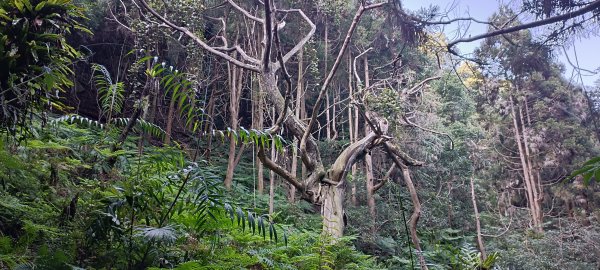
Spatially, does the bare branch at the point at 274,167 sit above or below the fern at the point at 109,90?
below

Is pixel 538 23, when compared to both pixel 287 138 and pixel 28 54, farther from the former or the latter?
pixel 287 138

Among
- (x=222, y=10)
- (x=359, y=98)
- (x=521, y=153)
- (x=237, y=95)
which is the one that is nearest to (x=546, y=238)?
(x=521, y=153)

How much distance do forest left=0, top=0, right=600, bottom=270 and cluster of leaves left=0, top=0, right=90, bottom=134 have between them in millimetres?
13

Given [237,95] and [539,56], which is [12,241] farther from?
[237,95]

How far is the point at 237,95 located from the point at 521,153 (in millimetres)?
9620

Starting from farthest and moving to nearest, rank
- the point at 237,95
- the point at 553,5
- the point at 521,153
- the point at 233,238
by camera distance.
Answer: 1. the point at 521,153
2. the point at 237,95
3. the point at 233,238
4. the point at 553,5

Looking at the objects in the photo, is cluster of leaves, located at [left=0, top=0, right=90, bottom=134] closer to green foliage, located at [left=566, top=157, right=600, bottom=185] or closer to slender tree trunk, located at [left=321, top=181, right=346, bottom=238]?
green foliage, located at [left=566, top=157, right=600, bottom=185]

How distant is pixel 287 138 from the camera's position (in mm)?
11859

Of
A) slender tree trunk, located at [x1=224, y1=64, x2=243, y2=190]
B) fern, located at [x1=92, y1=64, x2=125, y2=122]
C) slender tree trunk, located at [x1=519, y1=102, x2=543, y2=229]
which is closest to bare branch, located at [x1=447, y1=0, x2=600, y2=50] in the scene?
fern, located at [x1=92, y1=64, x2=125, y2=122]

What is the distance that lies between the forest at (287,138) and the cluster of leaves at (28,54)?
0.04 ft

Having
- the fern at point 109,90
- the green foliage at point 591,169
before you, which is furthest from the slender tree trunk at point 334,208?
the green foliage at point 591,169

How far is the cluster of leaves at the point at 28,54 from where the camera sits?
2512 millimetres

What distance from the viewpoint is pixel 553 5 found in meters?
3.09

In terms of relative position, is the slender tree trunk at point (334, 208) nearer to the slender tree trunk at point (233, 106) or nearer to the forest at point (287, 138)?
the forest at point (287, 138)
